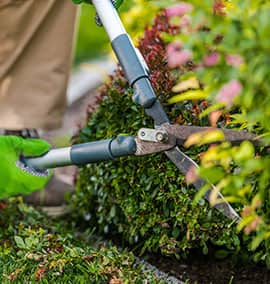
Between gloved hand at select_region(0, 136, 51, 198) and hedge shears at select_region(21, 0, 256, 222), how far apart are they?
8.6 inches

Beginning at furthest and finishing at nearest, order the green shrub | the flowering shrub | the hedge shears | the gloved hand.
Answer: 1. the gloved hand
2. the green shrub
3. the hedge shears
4. the flowering shrub

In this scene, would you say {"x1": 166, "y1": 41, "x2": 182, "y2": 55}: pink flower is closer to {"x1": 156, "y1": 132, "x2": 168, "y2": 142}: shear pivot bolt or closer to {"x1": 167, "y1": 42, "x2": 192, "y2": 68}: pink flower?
{"x1": 167, "y1": 42, "x2": 192, "y2": 68}: pink flower

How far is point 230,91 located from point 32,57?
70.8 inches

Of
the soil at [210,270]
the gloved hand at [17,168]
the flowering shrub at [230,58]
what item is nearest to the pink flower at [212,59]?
the flowering shrub at [230,58]

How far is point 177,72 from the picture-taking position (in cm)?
283

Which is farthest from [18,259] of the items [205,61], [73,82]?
[73,82]

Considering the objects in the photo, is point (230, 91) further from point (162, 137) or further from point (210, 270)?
point (210, 270)

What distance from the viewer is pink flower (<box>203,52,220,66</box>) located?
66.1 inches

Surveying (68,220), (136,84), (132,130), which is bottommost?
(68,220)

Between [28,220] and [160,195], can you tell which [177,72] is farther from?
[28,220]

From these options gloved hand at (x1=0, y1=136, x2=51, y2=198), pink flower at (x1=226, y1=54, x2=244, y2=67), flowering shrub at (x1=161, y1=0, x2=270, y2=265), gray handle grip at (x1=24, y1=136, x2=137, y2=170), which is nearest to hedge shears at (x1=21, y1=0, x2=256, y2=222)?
gray handle grip at (x1=24, y1=136, x2=137, y2=170)

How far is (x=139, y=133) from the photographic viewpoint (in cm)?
A: 239

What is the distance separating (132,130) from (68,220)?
2.33ft

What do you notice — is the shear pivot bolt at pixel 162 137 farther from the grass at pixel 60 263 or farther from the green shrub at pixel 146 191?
the grass at pixel 60 263
